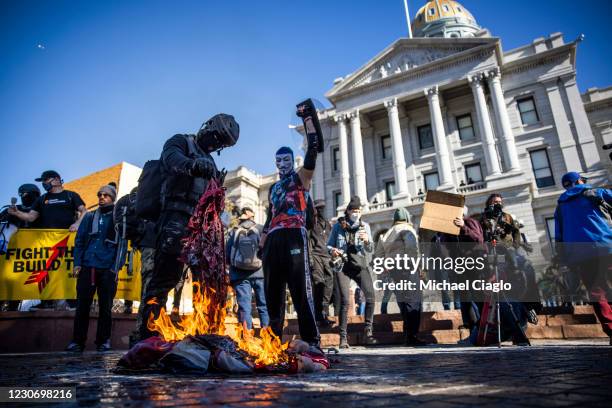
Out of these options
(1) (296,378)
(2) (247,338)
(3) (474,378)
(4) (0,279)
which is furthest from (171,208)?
(4) (0,279)

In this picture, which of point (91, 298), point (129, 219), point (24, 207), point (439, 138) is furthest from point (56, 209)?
point (439, 138)

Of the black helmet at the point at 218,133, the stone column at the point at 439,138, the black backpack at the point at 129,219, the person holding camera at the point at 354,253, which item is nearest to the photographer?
the black helmet at the point at 218,133

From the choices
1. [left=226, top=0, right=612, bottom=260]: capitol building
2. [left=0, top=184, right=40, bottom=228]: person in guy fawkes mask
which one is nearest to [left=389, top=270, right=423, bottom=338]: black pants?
[left=0, top=184, right=40, bottom=228]: person in guy fawkes mask

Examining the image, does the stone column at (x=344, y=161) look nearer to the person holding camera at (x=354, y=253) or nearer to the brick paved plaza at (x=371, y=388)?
the person holding camera at (x=354, y=253)

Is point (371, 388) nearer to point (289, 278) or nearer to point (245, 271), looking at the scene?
point (289, 278)

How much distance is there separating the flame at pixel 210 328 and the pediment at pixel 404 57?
31484 mm

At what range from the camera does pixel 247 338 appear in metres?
2.79

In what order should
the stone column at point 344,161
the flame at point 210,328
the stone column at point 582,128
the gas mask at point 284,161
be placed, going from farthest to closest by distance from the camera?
the stone column at point 344,161 → the stone column at point 582,128 → the gas mask at point 284,161 → the flame at point 210,328

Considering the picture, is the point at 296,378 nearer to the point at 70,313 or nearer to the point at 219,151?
the point at 219,151

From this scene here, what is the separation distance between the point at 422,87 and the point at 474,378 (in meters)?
31.4

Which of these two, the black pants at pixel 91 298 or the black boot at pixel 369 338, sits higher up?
the black pants at pixel 91 298

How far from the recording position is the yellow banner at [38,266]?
6539 mm

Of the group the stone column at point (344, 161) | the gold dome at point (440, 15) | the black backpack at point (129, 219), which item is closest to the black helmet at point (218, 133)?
the black backpack at point (129, 219)

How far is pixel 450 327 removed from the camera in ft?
23.2
